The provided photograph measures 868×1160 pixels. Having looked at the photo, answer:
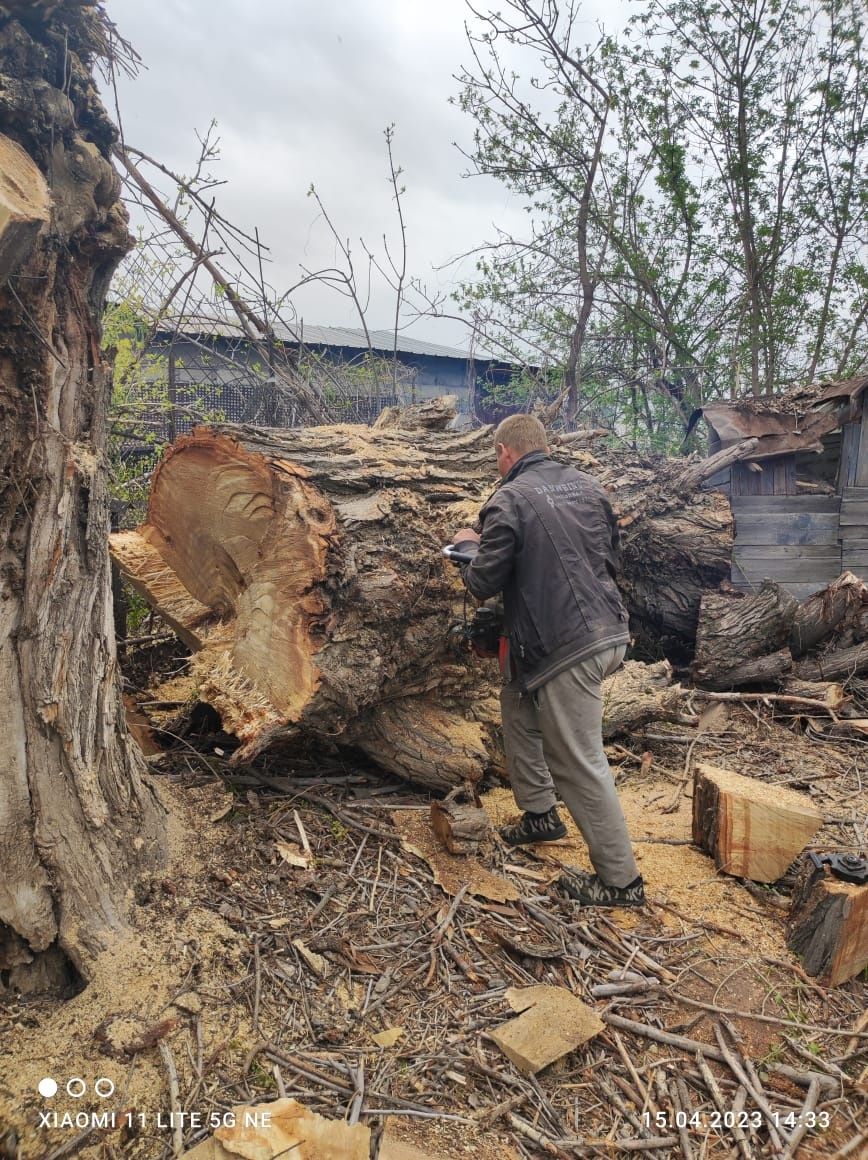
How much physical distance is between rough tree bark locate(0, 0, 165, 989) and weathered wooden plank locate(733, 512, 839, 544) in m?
6.69

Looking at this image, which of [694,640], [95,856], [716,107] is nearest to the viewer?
[95,856]

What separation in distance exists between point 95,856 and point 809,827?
9.04 feet

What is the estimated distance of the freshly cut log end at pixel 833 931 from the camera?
2.55 meters

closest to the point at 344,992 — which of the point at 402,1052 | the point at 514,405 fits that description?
the point at 402,1052

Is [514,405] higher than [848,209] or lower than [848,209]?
lower

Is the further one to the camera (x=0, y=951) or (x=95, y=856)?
(x=95, y=856)

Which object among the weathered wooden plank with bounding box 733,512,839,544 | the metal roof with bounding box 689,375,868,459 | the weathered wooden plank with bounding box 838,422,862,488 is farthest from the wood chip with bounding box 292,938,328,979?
the weathered wooden plank with bounding box 838,422,862,488

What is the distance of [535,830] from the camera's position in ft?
11.2

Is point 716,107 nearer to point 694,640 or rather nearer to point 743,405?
point 743,405

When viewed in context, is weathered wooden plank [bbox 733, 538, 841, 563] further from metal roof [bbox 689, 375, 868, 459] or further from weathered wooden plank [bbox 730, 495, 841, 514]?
metal roof [bbox 689, 375, 868, 459]

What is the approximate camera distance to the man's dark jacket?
10.1 ft

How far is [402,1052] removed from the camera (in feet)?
6.89

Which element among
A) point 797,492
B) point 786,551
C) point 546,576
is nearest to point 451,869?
point 546,576

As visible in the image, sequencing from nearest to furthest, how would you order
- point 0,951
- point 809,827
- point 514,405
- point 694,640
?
point 0,951
point 809,827
point 694,640
point 514,405
